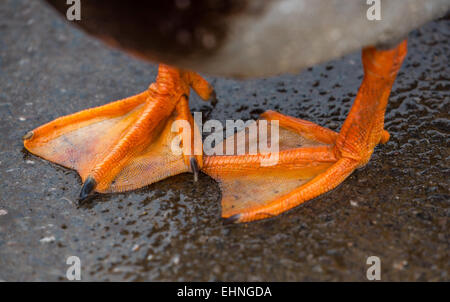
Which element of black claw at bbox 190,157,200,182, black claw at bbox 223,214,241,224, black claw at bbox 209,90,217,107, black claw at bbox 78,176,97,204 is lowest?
black claw at bbox 223,214,241,224

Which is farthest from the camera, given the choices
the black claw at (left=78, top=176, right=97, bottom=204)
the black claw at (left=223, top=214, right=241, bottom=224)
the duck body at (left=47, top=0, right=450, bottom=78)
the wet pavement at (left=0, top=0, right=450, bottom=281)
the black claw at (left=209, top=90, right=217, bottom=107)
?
the black claw at (left=209, top=90, right=217, bottom=107)

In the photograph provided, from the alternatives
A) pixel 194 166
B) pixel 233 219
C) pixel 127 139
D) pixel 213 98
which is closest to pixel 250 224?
pixel 233 219

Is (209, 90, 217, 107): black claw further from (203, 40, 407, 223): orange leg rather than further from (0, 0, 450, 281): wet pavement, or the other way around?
(203, 40, 407, 223): orange leg

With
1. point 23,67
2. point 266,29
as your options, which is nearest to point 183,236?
point 266,29

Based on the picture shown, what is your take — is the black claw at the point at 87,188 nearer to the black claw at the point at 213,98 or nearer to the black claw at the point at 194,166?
the black claw at the point at 194,166

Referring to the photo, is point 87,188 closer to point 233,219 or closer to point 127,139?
point 127,139

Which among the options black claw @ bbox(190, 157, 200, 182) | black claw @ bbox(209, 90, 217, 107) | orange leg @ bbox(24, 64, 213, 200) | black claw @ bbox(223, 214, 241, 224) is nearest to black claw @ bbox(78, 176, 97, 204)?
orange leg @ bbox(24, 64, 213, 200)
